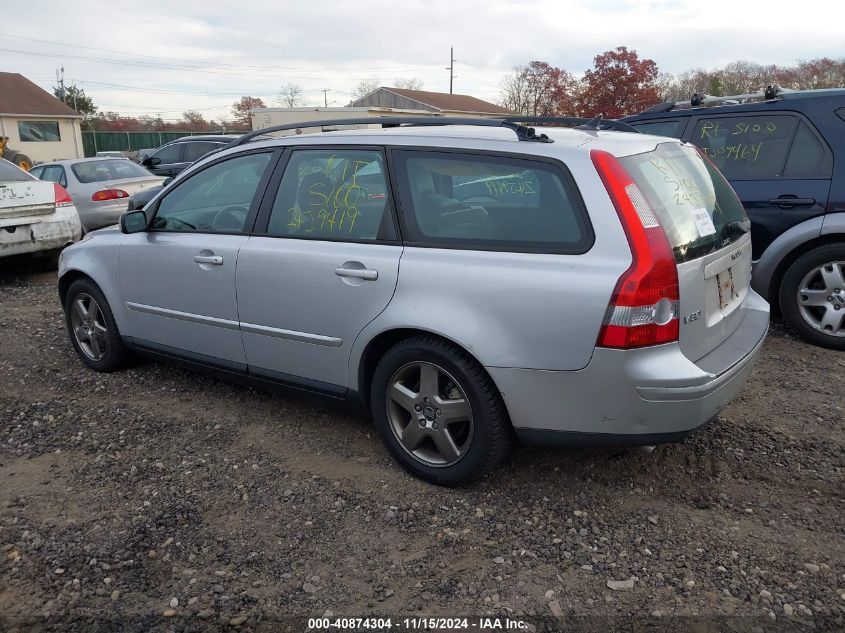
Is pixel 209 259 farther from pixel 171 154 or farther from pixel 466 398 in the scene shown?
pixel 171 154

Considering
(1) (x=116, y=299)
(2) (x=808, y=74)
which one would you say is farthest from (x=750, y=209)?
(2) (x=808, y=74)

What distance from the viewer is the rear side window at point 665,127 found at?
5980 mm

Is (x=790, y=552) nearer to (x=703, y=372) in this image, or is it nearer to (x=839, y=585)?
(x=839, y=585)

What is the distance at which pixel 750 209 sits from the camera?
543 cm

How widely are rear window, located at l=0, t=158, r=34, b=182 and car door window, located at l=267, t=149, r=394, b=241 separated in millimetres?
5773

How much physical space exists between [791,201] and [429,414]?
364cm

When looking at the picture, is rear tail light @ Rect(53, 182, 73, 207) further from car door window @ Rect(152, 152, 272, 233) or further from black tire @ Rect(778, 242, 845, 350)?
black tire @ Rect(778, 242, 845, 350)

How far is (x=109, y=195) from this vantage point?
36.0ft

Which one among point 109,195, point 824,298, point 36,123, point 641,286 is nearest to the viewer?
point 641,286

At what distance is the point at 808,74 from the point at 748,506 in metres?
35.4

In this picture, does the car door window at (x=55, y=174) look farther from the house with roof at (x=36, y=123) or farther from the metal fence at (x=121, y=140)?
the metal fence at (x=121, y=140)

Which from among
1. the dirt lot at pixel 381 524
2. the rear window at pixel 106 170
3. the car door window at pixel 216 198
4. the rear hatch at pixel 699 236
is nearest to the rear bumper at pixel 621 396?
the rear hatch at pixel 699 236

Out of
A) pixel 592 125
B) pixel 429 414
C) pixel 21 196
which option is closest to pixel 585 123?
pixel 592 125

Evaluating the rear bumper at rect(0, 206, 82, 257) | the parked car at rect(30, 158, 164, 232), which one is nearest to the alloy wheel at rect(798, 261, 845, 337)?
the rear bumper at rect(0, 206, 82, 257)
